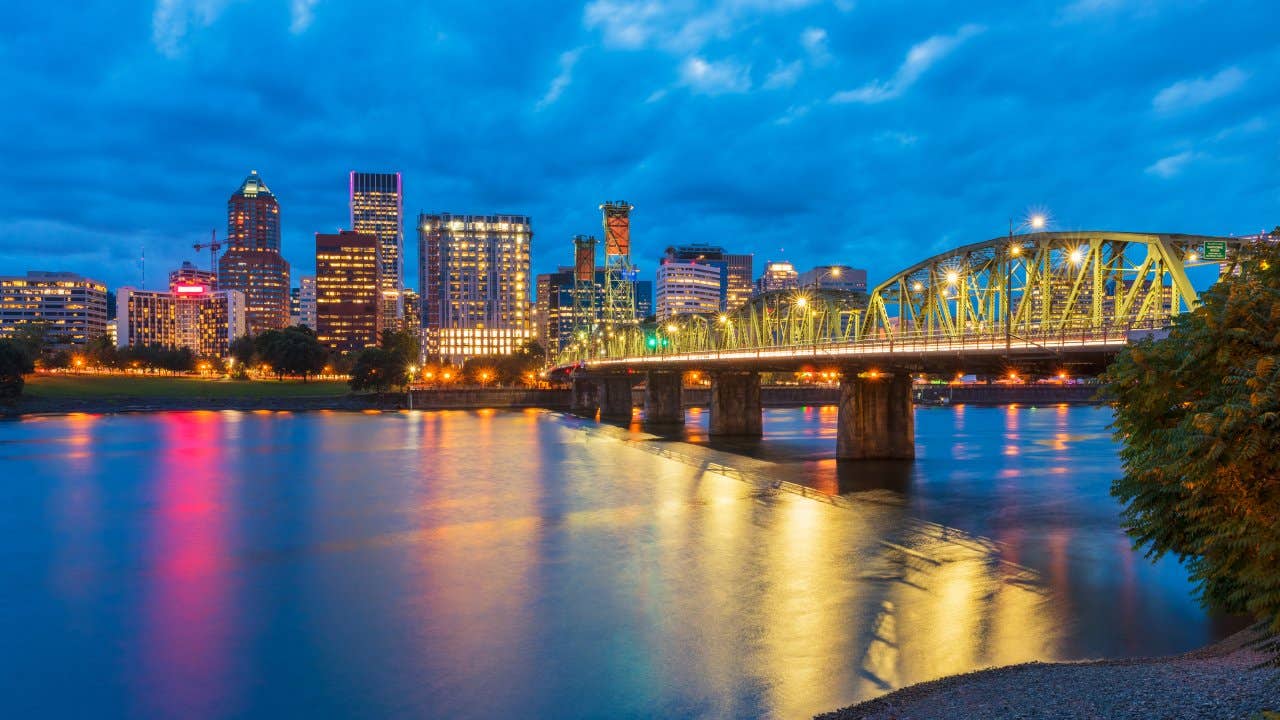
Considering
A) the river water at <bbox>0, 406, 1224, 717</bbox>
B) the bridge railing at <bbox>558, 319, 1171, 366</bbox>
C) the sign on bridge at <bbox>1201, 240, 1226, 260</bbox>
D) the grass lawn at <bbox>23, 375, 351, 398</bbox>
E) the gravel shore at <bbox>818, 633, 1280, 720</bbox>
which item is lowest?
the river water at <bbox>0, 406, 1224, 717</bbox>

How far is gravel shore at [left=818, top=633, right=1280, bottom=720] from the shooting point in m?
13.4

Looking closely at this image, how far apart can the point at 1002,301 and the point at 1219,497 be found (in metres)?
36.5

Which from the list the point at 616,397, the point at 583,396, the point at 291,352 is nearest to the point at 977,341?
the point at 616,397

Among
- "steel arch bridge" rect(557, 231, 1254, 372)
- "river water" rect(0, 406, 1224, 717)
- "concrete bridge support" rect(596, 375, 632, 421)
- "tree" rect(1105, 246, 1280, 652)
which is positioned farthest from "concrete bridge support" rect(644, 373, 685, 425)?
"tree" rect(1105, 246, 1280, 652)

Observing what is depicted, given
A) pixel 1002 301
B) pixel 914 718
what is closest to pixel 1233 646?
pixel 914 718

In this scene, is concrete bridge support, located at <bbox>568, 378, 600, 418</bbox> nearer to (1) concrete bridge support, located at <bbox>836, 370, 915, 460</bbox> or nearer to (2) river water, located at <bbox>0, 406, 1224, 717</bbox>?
(1) concrete bridge support, located at <bbox>836, 370, 915, 460</bbox>

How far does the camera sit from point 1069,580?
27.9m

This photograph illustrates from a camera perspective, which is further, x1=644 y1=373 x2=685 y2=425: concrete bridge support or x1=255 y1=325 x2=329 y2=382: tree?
x1=255 y1=325 x2=329 y2=382: tree

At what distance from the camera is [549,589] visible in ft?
92.6

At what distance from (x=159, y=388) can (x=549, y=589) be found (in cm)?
16880

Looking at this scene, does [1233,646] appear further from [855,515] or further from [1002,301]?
[1002,301]

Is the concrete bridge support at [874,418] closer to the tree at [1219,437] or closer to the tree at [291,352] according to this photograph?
the tree at [1219,437]

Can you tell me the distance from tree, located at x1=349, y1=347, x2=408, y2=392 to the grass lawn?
7.37 meters

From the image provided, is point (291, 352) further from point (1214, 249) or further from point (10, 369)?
point (1214, 249)
